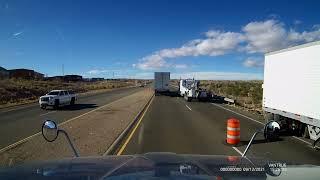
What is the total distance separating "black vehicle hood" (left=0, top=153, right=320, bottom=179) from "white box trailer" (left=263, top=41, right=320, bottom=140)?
11.0 meters

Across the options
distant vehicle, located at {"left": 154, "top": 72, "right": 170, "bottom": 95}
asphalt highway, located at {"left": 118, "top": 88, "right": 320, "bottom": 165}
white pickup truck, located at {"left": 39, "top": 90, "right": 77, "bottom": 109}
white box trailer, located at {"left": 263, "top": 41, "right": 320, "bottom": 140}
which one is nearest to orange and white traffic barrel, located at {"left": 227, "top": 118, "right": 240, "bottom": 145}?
asphalt highway, located at {"left": 118, "top": 88, "right": 320, "bottom": 165}

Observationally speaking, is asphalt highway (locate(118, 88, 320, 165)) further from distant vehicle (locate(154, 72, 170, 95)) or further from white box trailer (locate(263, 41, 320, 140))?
distant vehicle (locate(154, 72, 170, 95))

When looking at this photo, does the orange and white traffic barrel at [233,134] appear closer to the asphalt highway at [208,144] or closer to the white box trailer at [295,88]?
the asphalt highway at [208,144]

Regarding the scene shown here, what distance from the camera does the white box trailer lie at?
15.6 metres

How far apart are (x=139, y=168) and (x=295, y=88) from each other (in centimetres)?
1421

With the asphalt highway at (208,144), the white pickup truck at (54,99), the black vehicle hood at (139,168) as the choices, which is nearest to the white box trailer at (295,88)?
the asphalt highway at (208,144)

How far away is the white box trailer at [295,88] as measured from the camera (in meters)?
15.6

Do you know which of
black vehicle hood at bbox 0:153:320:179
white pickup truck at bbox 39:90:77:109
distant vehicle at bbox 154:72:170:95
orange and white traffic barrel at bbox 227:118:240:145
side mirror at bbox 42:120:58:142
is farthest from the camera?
distant vehicle at bbox 154:72:170:95

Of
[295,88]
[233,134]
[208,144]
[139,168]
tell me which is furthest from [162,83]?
[139,168]

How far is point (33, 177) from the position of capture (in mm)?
4129

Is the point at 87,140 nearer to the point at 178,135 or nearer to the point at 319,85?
the point at 178,135

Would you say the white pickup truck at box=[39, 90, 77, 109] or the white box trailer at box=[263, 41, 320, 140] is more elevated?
the white box trailer at box=[263, 41, 320, 140]

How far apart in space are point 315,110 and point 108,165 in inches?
480

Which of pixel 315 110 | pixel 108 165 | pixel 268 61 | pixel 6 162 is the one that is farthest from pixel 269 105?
pixel 108 165
